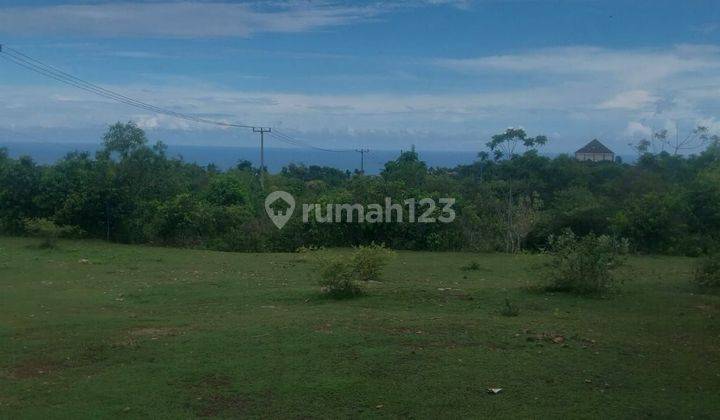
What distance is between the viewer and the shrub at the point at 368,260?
494 inches

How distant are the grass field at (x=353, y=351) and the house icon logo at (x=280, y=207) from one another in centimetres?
1128

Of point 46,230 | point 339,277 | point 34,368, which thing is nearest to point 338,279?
point 339,277

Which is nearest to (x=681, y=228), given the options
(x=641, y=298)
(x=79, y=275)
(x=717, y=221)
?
(x=717, y=221)

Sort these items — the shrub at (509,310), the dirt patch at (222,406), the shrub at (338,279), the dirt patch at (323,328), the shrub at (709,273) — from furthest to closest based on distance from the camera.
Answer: the shrub at (709,273), the shrub at (338,279), the shrub at (509,310), the dirt patch at (323,328), the dirt patch at (222,406)

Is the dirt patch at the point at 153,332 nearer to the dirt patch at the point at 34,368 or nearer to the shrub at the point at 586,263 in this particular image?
the dirt patch at the point at 34,368

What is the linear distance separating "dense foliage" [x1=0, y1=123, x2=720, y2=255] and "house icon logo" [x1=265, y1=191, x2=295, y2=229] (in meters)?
0.41

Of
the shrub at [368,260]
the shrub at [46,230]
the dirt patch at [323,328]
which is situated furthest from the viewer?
the shrub at [46,230]

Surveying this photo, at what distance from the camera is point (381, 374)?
22.4 ft

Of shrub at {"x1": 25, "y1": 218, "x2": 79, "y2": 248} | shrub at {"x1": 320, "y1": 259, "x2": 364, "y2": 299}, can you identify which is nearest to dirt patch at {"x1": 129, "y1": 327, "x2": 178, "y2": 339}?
shrub at {"x1": 320, "y1": 259, "x2": 364, "y2": 299}

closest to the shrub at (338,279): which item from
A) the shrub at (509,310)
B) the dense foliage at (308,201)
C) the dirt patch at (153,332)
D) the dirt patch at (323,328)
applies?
the dirt patch at (323,328)

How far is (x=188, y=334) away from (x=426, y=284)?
5.79 metres

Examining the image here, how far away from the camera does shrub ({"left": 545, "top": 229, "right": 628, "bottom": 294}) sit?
11438mm

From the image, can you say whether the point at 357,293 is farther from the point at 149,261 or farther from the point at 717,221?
the point at 717,221

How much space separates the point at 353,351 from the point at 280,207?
1838cm
